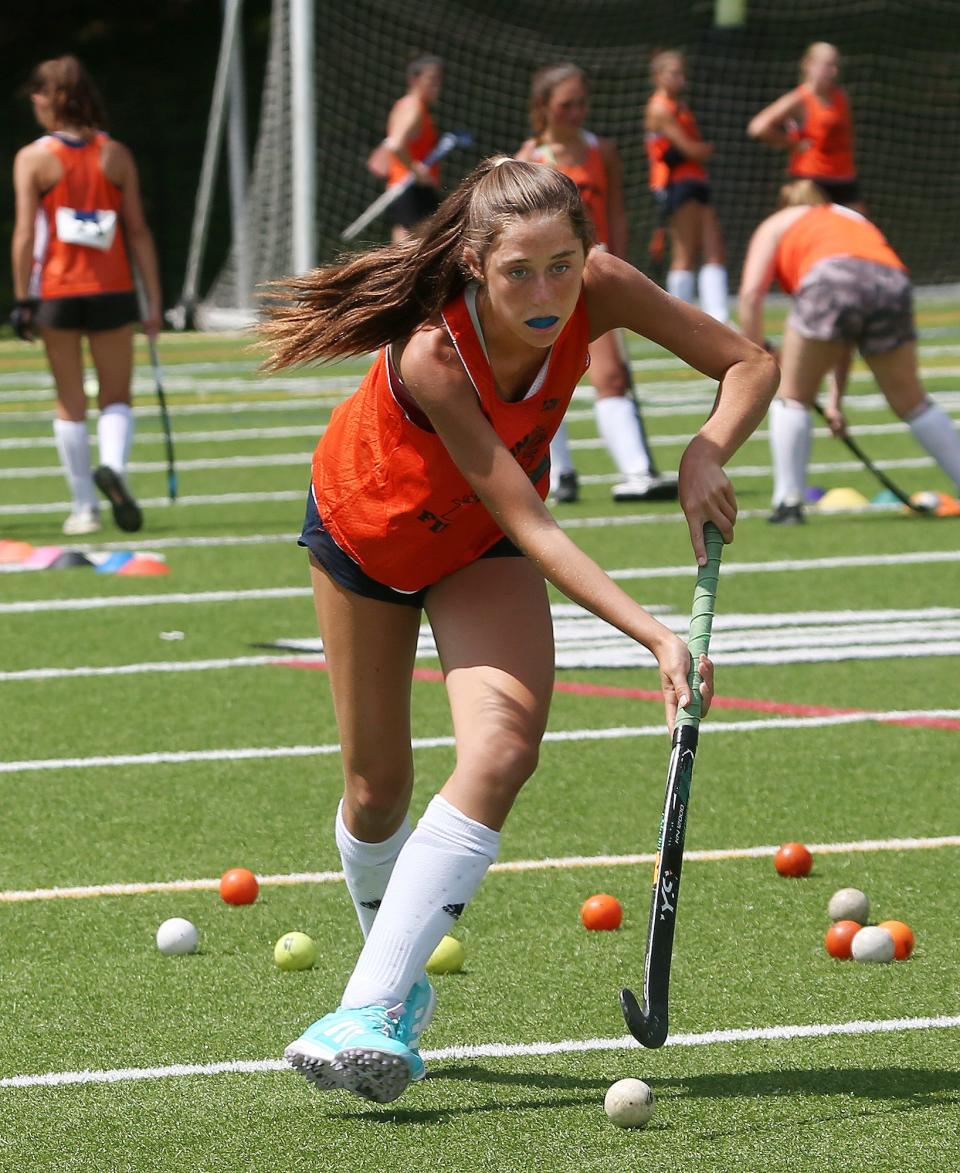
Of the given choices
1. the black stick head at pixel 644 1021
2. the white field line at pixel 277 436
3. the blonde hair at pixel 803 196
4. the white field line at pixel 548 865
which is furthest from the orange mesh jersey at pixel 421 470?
the white field line at pixel 277 436

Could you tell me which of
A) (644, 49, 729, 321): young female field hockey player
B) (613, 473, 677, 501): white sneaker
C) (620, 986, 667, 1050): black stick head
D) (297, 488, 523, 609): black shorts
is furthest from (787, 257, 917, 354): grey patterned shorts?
(644, 49, 729, 321): young female field hockey player

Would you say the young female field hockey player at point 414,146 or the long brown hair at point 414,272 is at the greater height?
the long brown hair at point 414,272

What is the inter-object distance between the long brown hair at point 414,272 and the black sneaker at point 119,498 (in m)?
7.00

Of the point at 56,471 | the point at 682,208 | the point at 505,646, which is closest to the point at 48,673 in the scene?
the point at 505,646

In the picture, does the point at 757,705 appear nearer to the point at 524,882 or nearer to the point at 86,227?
the point at 524,882

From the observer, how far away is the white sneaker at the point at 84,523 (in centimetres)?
1165

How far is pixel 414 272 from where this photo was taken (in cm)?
387

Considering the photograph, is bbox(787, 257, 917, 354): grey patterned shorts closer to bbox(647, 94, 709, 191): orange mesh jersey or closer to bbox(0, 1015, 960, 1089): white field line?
bbox(0, 1015, 960, 1089): white field line

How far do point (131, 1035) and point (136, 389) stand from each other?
1569 cm

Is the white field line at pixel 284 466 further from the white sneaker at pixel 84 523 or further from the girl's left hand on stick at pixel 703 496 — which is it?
the girl's left hand on stick at pixel 703 496

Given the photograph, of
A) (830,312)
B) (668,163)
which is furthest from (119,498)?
(668,163)

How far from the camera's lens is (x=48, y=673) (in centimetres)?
819

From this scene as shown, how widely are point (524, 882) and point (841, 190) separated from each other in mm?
12786

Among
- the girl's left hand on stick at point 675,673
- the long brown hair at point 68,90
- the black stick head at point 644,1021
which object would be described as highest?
the long brown hair at point 68,90
